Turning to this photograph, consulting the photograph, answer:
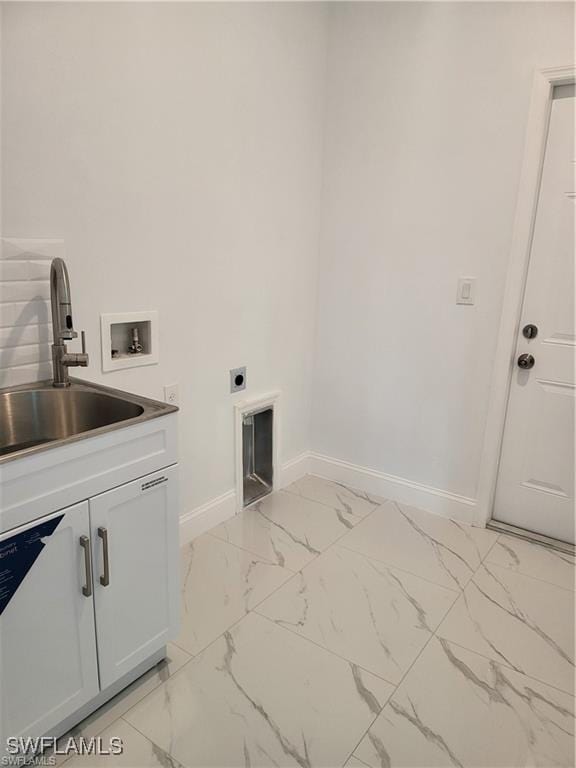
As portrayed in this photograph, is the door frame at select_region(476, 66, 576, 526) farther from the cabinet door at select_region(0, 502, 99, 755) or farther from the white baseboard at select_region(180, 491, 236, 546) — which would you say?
the cabinet door at select_region(0, 502, 99, 755)

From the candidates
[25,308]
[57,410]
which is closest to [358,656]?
[57,410]

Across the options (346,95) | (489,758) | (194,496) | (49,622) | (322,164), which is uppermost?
(346,95)

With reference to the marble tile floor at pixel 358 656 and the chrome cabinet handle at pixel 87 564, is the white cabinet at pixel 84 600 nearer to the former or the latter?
the chrome cabinet handle at pixel 87 564

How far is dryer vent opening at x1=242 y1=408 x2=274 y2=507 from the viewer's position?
291 centimetres

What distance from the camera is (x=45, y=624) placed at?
4.40 feet

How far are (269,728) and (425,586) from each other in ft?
3.02

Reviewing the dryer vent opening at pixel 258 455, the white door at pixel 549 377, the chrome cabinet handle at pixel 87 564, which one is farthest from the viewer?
the dryer vent opening at pixel 258 455

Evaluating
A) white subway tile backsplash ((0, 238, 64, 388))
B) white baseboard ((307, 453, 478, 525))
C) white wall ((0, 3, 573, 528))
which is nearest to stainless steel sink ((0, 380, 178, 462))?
white subway tile backsplash ((0, 238, 64, 388))

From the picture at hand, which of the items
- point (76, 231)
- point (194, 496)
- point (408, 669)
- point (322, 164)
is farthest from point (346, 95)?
point (408, 669)

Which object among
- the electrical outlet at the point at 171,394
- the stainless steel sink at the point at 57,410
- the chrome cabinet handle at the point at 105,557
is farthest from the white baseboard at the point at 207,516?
the chrome cabinet handle at the point at 105,557

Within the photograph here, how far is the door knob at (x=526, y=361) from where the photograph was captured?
254 centimetres

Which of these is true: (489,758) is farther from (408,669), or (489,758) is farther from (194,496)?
(194,496)

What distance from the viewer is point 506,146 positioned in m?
2.40

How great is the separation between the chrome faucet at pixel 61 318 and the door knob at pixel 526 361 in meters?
1.92
